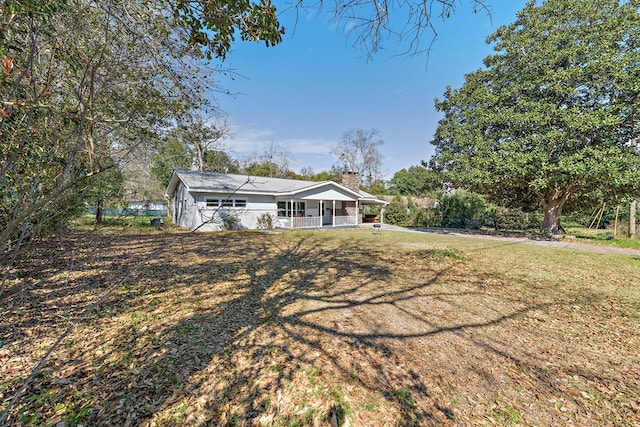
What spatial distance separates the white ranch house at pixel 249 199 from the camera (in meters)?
15.8

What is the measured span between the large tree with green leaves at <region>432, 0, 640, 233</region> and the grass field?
7593 millimetres

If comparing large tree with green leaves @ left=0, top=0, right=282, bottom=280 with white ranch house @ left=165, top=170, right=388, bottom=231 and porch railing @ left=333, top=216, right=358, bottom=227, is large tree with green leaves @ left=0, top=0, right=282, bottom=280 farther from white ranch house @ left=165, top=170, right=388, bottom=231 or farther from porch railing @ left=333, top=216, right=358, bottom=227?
porch railing @ left=333, top=216, right=358, bottom=227

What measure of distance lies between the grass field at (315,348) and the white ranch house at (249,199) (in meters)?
9.47

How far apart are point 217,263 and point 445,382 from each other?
22.0 ft

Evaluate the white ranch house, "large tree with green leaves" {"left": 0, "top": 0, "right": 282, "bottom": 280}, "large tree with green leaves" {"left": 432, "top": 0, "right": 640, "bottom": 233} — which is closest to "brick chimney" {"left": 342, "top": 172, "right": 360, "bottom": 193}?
the white ranch house

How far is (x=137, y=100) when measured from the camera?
3.82 meters

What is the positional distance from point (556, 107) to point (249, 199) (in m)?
17.6

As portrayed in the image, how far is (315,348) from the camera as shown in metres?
3.40

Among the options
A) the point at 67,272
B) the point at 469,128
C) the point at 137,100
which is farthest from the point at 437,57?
the point at 469,128

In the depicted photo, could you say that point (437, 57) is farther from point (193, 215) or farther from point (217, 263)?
point (193, 215)

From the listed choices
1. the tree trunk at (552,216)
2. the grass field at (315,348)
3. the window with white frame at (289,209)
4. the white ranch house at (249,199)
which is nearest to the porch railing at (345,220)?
the white ranch house at (249,199)

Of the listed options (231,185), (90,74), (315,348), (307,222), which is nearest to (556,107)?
(307,222)

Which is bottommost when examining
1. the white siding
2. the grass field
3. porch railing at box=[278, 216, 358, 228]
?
the grass field

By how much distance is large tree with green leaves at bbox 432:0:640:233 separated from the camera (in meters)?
11.2
